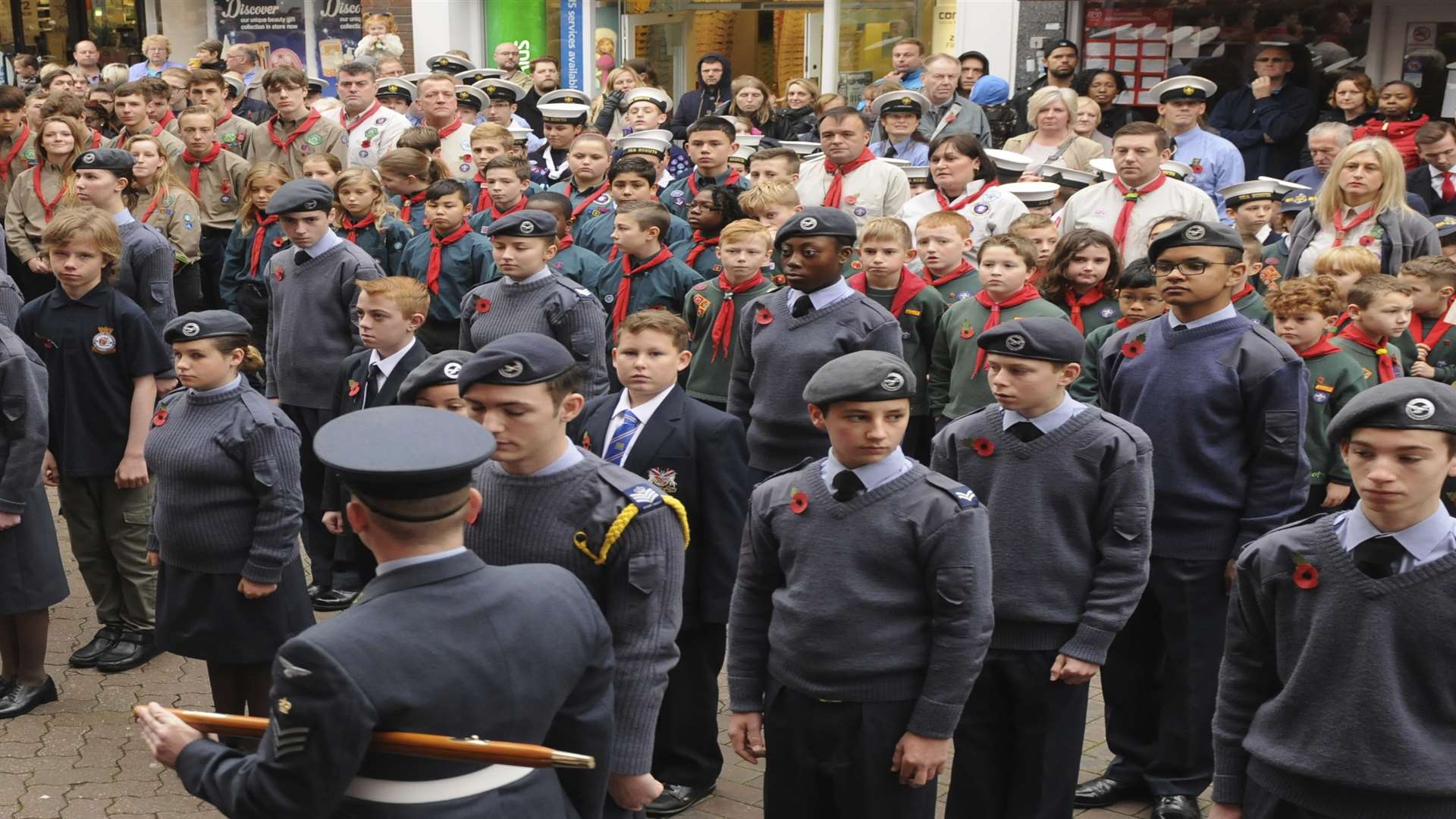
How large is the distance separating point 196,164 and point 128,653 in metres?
5.52

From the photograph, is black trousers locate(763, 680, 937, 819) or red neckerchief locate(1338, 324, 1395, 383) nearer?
black trousers locate(763, 680, 937, 819)

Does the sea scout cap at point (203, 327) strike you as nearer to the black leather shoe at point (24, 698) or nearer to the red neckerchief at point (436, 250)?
the black leather shoe at point (24, 698)

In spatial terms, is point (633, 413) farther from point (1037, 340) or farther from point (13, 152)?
point (13, 152)

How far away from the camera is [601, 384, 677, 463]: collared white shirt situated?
500cm

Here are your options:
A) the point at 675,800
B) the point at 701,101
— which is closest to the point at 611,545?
the point at 675,800

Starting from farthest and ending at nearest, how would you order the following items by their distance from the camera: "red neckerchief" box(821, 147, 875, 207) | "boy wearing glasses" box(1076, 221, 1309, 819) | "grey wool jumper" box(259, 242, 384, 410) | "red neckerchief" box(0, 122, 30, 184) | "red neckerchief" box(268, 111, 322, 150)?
"red neckerchief" box(268, 111, 322, 150) < "red neckerchief" box(0, 122, 30, 184) < "red neckerchief" box(821, 147, 875, 207) < "grey wool jumper" box(259, 242, 384, 410) < "boy wearing glasses" box(1076, 221, 1309, 819)

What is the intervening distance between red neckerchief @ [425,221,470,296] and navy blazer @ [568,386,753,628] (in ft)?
12.4

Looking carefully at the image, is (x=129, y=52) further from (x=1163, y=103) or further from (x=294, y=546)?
(x=294, y=546)

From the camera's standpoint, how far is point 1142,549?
436cm

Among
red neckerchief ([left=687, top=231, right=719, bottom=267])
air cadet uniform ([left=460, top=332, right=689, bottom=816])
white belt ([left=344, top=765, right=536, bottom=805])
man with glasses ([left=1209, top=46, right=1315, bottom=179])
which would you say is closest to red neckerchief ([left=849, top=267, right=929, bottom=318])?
red neckerchief ([left=687, top=231, right=719, bottom=267])

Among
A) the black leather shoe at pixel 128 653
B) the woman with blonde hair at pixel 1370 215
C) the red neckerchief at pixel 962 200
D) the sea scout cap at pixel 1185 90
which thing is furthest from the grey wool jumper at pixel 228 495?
the sea scout cap at pixel 1185 90

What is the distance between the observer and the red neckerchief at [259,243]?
29.4ft

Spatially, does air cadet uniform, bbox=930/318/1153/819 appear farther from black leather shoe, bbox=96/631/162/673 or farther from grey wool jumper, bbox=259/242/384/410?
grey wool jumper, bbox=259/242/384/410

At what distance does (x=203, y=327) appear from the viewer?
5.34 m
